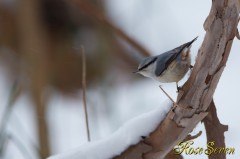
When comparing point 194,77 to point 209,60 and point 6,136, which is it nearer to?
point 209,60

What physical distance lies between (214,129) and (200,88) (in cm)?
12

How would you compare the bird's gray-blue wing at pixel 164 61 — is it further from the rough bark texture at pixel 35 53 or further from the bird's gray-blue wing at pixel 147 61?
the rough bark texture at pixel 35 53

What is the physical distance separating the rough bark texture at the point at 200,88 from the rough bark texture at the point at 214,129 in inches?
1.8

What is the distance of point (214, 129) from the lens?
1.01 metres

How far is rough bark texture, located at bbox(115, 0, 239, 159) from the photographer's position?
892mm

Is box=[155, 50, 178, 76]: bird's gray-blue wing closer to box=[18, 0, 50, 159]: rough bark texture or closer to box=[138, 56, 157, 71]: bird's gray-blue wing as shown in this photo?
box=[138, 56, 157, 71]: bird's gray-blue wing

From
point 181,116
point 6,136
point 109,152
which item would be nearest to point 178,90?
point 181,116

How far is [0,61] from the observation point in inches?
108

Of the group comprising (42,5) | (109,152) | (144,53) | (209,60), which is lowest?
(109,152)

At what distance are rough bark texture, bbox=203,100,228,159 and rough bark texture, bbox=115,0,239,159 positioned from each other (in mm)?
47

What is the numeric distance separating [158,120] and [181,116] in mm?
50

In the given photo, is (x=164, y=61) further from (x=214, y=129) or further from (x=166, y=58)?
(x=214, y=129)

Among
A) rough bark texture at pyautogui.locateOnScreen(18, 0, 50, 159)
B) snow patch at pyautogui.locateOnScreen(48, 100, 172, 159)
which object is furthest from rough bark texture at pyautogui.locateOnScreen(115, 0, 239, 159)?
rough bark texture at pyautogui.locateOnScreen(18, 0, 50, 159)

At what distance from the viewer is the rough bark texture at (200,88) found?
89 cm
